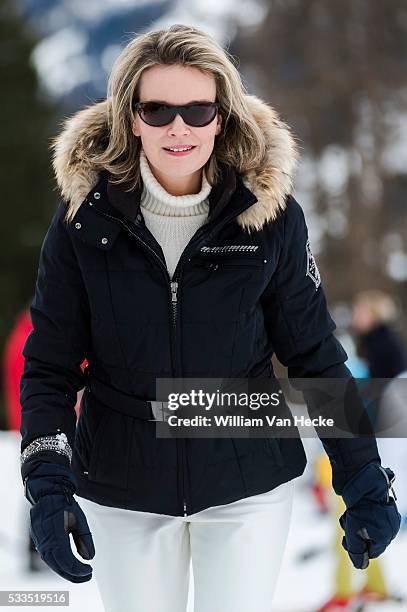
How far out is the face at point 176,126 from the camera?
2170mm

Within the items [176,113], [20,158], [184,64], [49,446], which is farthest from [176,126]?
[20,158]

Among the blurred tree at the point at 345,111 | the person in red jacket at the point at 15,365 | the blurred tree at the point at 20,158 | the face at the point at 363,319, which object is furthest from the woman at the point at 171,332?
the blurred tree at the point at 345,111

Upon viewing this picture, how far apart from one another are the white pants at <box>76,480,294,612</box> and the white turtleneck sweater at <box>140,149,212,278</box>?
1.98 feet

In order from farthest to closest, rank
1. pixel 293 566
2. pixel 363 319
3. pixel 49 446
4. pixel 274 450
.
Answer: pixel 363 319 < pixel 293 566 < pixel 274 450 < pixel 49 446

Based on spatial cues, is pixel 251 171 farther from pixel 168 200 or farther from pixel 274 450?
pixel 274 450

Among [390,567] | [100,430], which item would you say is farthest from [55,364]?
[390,567]

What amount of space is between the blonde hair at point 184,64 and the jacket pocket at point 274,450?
0.63 m

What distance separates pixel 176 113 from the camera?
2.16 metres

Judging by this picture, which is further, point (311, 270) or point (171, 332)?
point (311, 270)

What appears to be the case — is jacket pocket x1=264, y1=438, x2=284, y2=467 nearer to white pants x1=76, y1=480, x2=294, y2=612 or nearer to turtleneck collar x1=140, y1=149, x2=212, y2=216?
white pants x1=76, y1=480, x2=294, y2=612

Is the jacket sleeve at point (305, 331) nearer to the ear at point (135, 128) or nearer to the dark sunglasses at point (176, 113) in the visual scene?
the dark sunglasses at point (176, 113)

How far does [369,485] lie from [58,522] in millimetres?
720

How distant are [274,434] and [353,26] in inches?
572

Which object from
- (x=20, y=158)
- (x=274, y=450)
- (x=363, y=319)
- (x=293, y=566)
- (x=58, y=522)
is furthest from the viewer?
(x=20, y=158)
